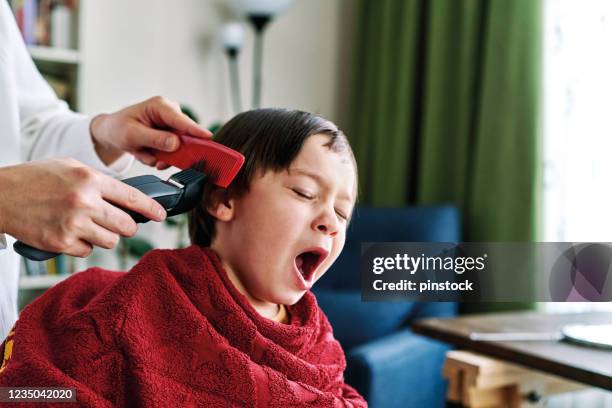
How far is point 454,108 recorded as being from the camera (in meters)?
2.41

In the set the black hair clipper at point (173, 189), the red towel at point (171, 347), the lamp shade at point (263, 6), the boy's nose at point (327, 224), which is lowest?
the red towel at point (171, 347)

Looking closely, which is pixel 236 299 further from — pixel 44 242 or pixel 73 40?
pixel 73 40

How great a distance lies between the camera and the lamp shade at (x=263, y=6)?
2492 millimetres

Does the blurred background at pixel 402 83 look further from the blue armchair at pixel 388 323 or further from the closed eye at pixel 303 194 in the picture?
the closed eye at pixel 303 194

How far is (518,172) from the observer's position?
2.11 metres

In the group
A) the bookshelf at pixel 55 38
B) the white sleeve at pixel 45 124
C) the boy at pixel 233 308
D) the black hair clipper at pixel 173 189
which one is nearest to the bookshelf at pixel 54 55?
the bookshelf at pixel 55 38

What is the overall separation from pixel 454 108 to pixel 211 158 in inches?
74.2

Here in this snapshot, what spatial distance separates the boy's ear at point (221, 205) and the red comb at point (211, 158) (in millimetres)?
51

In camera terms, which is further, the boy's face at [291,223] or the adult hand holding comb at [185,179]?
the boy's face at [291,223]

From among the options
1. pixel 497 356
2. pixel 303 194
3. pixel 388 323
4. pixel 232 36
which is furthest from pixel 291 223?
pixel 232 36

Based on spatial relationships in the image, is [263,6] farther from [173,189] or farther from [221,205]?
[173,189]

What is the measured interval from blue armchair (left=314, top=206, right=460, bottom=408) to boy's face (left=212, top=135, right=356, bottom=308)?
2.74ft

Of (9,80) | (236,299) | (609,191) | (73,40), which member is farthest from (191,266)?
(73,40)

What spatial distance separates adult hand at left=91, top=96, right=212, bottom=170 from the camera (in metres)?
0.72
